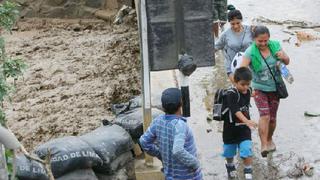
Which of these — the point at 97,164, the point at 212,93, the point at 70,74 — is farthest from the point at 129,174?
the point at 70,74

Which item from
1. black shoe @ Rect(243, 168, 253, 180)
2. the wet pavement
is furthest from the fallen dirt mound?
black shoe @ Rect(243, 168, 253, 180)

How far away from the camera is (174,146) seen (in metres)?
4.33

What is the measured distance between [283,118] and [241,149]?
6.05ft

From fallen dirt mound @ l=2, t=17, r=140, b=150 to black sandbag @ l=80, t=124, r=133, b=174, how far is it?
4.92ft

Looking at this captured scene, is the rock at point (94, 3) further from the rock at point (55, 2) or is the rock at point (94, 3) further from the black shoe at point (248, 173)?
the black shoe at point (248, 173)

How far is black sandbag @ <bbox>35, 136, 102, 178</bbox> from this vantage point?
534 centimetres

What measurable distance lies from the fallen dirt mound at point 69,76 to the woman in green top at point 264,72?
7.87 feet

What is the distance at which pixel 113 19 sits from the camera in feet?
46.7

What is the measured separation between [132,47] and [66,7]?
13.3ft

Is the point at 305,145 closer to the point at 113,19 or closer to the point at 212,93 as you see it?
the point at 212,93

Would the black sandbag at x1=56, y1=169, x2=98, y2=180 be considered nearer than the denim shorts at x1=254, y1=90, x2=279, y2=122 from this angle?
Yes

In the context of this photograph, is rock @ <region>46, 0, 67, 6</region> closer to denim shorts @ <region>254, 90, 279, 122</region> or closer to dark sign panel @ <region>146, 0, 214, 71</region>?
denim shorts @ <region>254, 90, 279, 122</region>

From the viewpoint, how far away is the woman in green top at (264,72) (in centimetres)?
588

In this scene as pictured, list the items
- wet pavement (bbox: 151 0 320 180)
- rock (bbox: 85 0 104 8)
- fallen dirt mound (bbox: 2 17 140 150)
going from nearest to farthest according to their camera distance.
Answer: wet pavement (bbox: 151 0 320 180) → fallen dirt mound (bbox: 2 17 140 150) → rock (bbox: 85 0 104 8)
